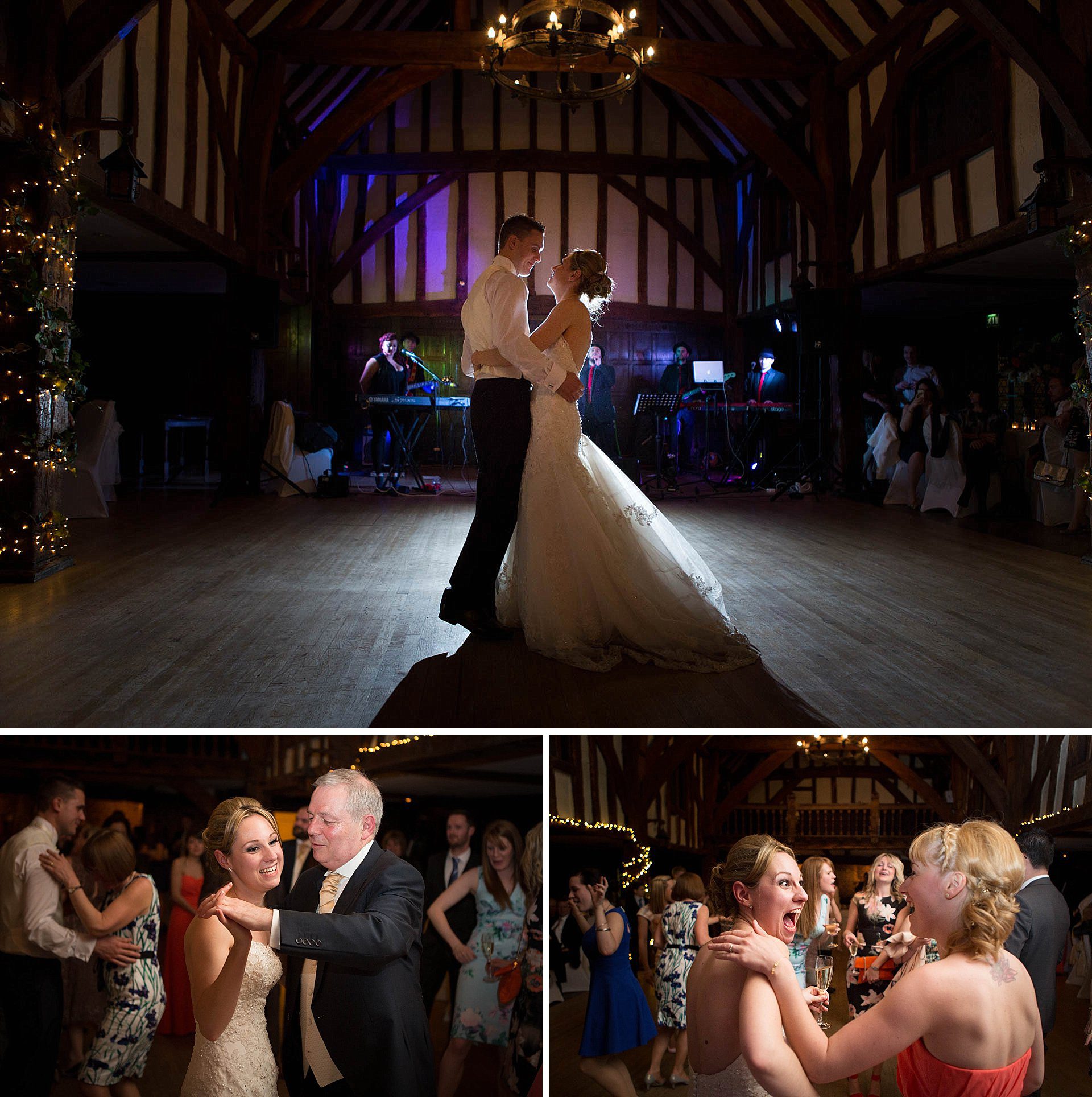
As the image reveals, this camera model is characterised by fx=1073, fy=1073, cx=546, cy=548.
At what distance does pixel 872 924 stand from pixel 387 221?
513 inches

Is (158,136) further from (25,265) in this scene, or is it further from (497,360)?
(497,360)

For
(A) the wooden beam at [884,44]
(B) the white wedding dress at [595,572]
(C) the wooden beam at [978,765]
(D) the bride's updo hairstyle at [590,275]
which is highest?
(A) the wooden beam at [884,44]

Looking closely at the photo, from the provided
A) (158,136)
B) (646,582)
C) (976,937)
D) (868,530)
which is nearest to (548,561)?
(646,582)

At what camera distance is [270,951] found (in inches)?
85.7

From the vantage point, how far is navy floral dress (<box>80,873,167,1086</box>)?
2.40 metres

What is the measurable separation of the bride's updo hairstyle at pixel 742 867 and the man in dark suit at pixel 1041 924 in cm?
70

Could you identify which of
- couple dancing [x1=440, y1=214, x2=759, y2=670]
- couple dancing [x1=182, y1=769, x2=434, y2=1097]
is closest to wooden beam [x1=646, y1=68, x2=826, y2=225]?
couple dancing [x1=440, y1=214, x2=759, y2=670]

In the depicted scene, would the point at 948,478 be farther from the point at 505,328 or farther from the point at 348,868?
the point at 348,868

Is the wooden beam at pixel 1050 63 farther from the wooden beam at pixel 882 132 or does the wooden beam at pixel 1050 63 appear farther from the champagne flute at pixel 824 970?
the champagne flute at pixel 824 970

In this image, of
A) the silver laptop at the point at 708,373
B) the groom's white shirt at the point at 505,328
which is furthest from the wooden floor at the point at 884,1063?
the silver laptop at the point at 708,373

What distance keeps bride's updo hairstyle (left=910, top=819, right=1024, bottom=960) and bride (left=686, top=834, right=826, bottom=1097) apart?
0.79 ft

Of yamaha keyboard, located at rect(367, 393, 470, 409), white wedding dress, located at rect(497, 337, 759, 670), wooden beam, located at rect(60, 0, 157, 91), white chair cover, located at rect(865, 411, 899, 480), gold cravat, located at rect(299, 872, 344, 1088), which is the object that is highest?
wooden beam, located at rect(60, 0, 157, 91)

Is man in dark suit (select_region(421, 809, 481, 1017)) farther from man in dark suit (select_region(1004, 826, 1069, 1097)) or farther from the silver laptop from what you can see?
the silver laptop

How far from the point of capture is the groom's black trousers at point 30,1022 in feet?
8.00
